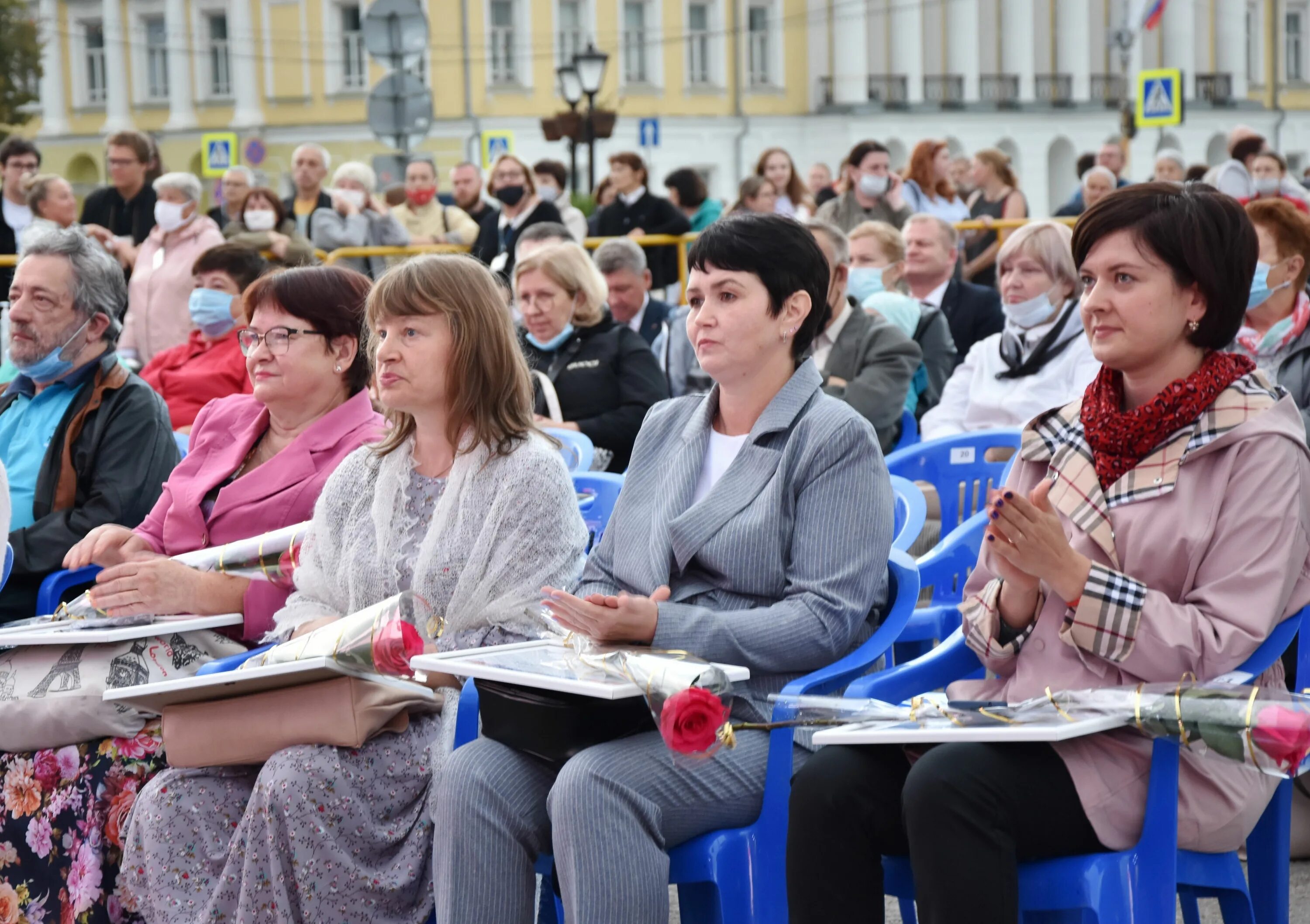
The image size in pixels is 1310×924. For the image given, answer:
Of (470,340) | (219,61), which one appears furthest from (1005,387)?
(219,61)

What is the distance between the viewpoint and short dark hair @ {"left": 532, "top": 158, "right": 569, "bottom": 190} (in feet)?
50.5

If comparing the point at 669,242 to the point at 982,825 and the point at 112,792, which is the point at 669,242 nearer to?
the point at 112,792

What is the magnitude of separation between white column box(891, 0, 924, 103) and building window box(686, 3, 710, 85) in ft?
25.9

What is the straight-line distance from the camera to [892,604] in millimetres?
3320

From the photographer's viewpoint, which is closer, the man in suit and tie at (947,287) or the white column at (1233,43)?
the man in suit and tie at (947,287)

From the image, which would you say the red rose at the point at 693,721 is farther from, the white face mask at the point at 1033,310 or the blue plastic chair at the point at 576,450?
the white face mask at the point at 1033,310

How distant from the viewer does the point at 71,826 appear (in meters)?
3.62

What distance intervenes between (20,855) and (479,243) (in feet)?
32.5

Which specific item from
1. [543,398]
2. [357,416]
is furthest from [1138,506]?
[543,398]

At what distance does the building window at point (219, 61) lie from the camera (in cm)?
5100

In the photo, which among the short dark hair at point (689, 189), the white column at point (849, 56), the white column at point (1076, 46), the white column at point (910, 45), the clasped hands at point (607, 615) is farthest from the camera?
the white column at point (1076, 46)

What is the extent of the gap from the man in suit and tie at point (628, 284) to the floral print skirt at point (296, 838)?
460 cm

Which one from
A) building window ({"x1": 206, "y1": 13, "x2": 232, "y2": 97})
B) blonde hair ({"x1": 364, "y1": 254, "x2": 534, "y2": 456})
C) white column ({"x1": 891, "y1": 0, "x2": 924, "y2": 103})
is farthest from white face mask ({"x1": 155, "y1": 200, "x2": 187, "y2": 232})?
white column ({"x1": 891, "y1": 0, "x2": 924, "y2": 103})

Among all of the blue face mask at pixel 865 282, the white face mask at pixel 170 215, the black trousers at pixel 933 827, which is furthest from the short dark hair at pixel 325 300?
the white face mask at pixel 170 215
